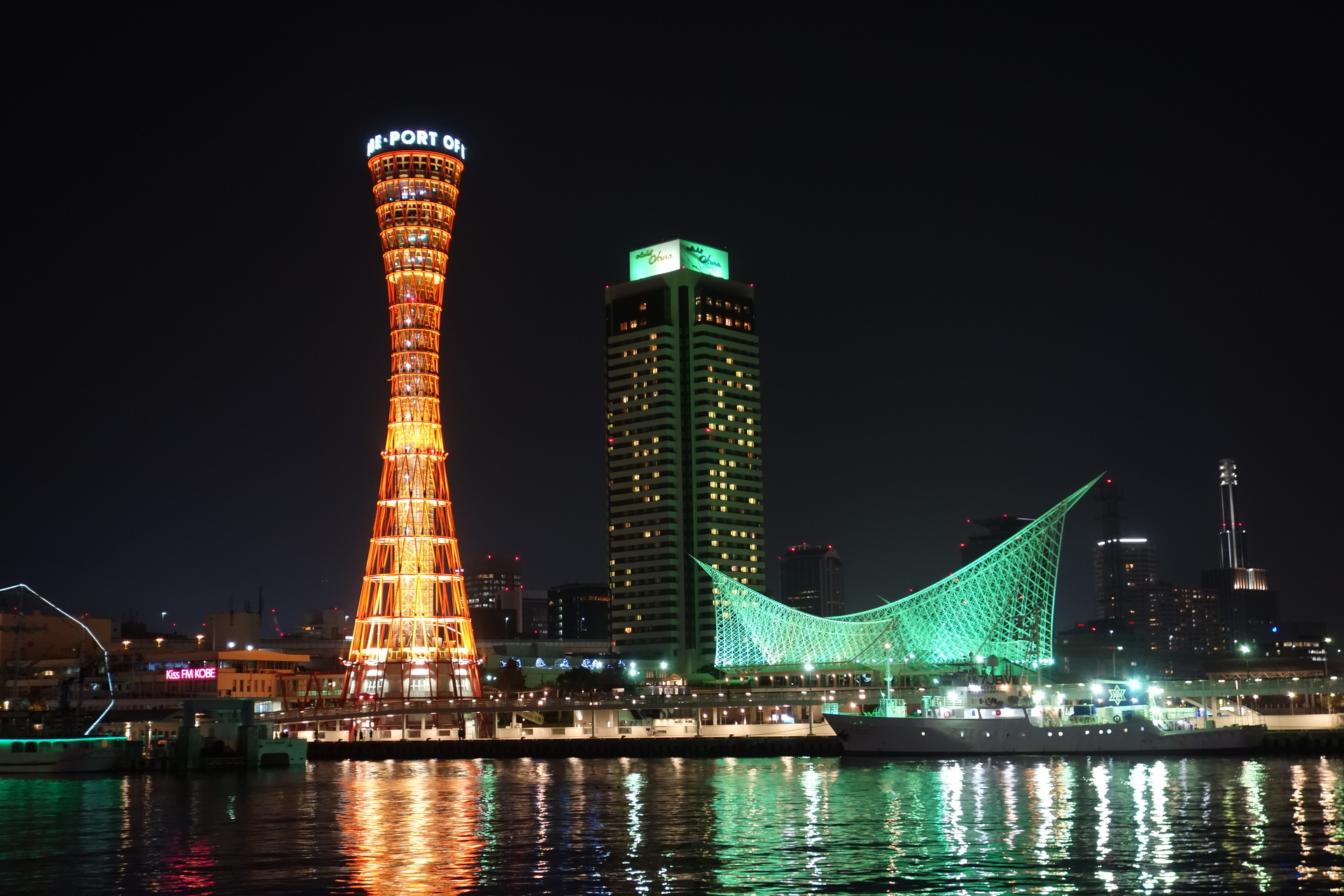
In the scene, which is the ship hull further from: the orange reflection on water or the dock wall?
the orange reflection on water

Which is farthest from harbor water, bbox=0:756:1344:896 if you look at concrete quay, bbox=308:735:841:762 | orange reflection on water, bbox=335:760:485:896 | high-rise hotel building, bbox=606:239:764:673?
high-rise hotel building, bbox=606:239:764:673

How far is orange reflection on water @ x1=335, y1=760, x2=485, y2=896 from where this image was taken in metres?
35.1

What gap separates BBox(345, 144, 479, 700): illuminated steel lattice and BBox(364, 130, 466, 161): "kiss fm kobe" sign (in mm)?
567

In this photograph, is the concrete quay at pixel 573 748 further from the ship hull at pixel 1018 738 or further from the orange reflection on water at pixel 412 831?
the orange reflection on water at pixel 412 831

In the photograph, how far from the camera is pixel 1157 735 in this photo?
8194 centimetres

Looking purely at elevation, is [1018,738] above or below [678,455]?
below

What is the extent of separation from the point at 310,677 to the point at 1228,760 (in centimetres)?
8169

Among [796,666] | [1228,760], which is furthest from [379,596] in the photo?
[1228,760]

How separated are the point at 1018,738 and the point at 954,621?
24.3 m

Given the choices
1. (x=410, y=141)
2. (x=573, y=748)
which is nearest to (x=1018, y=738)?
(x=573, y=748)

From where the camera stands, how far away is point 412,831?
4525cm

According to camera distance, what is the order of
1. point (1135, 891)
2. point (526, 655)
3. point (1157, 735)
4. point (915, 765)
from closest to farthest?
point (1135, 891) < point (915, 765) < point (1157, 735) < point (526, 655)

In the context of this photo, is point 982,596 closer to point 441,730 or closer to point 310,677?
point 441,730

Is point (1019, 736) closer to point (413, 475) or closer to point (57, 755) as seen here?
point (413, 475)
